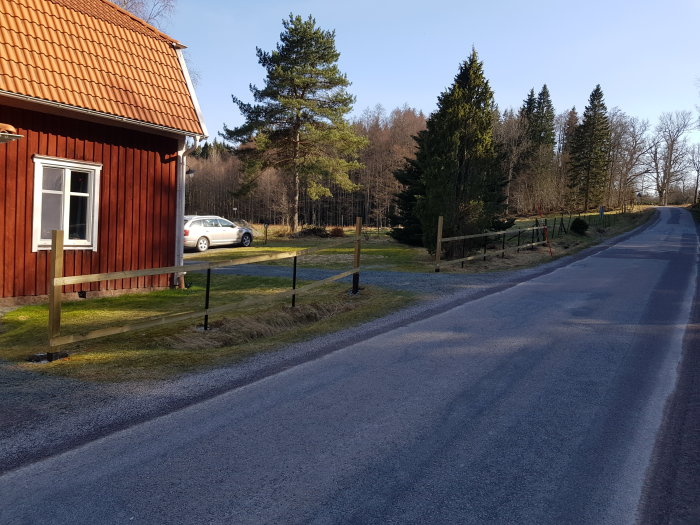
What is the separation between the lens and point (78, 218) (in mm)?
10117

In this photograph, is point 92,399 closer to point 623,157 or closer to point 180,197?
point 180,197

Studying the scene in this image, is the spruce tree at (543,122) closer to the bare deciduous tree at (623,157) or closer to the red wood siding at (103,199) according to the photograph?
the bare deciduous tree at (623,157)

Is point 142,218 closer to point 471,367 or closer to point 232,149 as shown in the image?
point 471,367

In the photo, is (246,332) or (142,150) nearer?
(246,332)

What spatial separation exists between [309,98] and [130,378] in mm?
31022

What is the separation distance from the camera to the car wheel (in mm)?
23922

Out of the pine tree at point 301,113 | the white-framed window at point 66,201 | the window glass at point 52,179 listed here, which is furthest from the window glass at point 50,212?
the pine tree at point 301,113

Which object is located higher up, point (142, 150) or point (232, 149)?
point (232, 149)

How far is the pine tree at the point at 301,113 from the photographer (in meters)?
32.9

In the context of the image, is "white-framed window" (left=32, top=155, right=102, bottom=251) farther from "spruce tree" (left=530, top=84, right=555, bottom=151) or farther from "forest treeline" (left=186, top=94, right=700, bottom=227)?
"spruce tree" (left=530, top=84, right=555, bottom=151)

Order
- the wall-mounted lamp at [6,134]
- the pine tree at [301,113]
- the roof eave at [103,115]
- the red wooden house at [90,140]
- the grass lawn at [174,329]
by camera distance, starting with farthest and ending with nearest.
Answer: the pine tree at [301,113]
the red wooden house at [90,140]
the roof eave at [103,115]
the wall-mounted lamp at [6,134]
the grass lawn at [174,329]

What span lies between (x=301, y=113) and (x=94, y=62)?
23.6 meters

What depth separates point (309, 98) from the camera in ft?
112

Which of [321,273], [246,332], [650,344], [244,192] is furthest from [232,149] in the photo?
[650,344]
